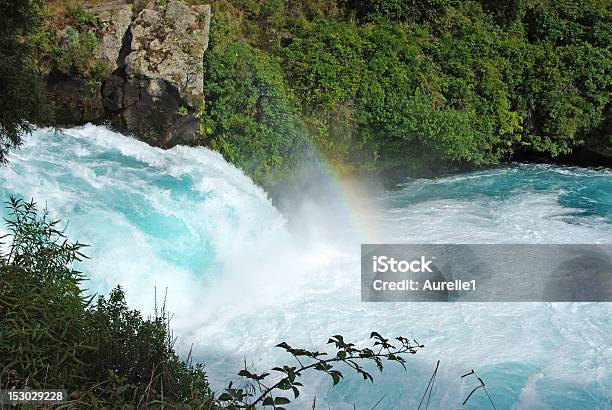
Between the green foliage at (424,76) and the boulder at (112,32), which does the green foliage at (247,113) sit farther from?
the boulder at (112,32)

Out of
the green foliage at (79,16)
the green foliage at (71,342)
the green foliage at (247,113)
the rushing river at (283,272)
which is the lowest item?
the rushing river at (283,272)

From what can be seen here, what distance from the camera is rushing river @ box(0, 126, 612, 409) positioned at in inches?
284

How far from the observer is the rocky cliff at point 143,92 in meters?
11.3

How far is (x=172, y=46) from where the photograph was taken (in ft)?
38.8

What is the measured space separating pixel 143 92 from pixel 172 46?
41.1 inches

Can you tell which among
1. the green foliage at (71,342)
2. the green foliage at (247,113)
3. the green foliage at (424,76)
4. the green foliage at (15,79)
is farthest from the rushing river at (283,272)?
the green foliage at (71,342)

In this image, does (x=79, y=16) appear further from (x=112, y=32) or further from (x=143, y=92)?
(x=143, y=92)

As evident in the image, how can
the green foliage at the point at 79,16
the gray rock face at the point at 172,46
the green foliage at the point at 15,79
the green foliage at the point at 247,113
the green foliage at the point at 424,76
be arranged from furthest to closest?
the green foliage at the point at 424,76, the green foliage at the point at 79,16, the green foliage at the point at 247,113, the gray rock face at the point at 172,46, the green foliage at the point at 15,79

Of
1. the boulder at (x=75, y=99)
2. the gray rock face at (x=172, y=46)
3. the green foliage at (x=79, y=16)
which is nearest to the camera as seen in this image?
the boulder at (x=75, y=99)

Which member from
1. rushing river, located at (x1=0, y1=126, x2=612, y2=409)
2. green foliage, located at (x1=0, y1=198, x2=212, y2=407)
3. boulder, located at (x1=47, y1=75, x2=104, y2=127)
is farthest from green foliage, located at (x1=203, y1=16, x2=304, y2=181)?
green foliage, located at (x1=0, y1=198, x2=212, y2=407)

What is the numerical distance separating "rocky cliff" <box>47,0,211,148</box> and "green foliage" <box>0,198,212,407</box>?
6.80 meters

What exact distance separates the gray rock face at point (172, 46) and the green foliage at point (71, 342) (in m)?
7.10

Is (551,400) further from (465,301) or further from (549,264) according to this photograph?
(549,264)

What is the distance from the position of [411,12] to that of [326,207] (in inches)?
223
